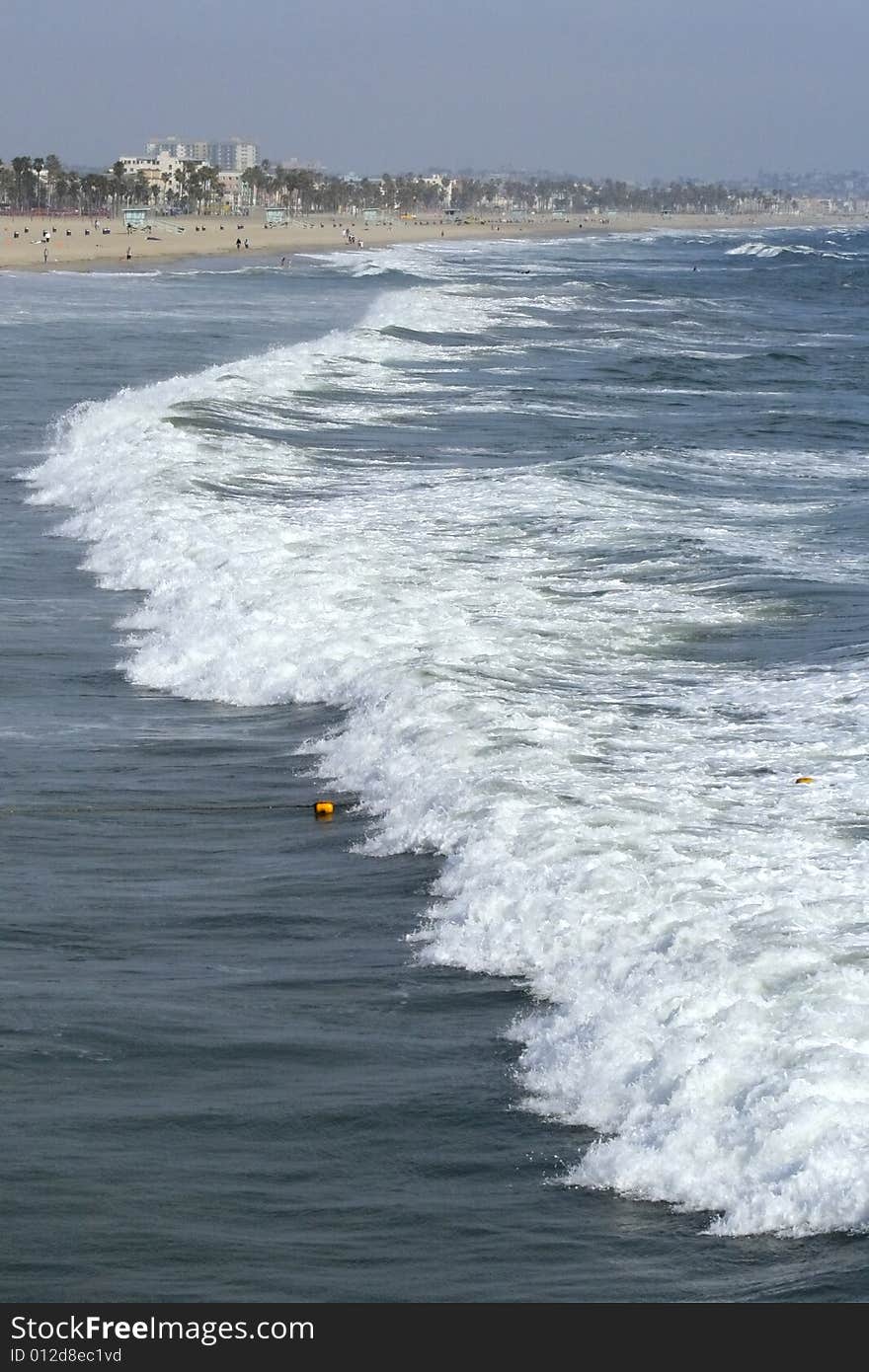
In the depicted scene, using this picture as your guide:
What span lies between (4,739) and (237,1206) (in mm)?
6636

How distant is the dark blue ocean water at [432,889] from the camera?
6.70m

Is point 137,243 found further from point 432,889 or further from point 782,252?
point 432,889

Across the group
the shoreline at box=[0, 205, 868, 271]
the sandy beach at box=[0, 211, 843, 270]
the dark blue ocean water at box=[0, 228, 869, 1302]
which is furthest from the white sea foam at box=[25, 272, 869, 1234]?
the sandy beach at box=[0, 211, 843, 270]

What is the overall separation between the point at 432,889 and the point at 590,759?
217 cm

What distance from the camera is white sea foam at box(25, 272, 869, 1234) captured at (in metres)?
7.35

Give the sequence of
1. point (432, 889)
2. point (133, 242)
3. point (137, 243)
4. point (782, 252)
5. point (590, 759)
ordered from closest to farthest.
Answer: point (432, 889) → point (590, 759) → point (137, 243) → point (133, 242) → point (782, 252)

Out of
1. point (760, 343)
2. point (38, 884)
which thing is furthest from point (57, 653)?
point (760, 343)

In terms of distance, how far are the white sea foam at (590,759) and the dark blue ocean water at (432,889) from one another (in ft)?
0.10

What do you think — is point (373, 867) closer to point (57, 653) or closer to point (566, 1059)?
point (566, 1059)

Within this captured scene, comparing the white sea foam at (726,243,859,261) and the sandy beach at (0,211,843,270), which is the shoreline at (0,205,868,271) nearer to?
the sandy beach at (0,211,843,270)

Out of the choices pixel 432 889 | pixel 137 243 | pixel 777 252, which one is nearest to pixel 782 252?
pixel 777 252

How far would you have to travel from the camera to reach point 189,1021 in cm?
832

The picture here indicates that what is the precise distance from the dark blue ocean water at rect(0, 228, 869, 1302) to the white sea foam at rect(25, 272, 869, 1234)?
30mm

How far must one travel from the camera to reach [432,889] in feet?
33.0
